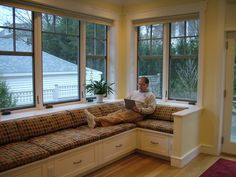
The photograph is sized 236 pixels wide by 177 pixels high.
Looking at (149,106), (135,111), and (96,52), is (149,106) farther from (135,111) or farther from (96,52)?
(96,52)

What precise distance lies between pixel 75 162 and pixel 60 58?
1.78 metres

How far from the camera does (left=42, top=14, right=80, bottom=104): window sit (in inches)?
154

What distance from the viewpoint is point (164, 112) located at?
4250 millimetres

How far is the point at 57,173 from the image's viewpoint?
9.52 ft

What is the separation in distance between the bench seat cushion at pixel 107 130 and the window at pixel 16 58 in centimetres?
91

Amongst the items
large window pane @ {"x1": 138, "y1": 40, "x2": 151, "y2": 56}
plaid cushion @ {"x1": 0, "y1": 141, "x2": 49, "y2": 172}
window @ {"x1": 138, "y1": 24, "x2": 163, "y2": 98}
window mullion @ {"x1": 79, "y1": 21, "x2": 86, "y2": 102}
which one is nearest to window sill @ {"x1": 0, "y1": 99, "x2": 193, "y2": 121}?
window mullion @ {"x1": 79, "y1": 21, "x2": 86, "y2": 102}

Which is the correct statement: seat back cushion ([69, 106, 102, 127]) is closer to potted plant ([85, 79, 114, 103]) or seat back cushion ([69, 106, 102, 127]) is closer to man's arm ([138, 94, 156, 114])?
potted plant ([85, 79, 114, 103])

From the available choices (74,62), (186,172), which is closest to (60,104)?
(74,62)

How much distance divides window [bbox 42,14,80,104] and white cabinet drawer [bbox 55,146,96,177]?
1.16m

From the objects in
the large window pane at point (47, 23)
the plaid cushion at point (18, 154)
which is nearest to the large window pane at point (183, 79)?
the large window pane at point (47, 23)

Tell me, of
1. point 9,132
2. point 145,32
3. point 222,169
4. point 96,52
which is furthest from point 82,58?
point 222,169

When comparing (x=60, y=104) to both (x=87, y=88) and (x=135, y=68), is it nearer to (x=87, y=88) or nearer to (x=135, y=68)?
(x=87, y=88)

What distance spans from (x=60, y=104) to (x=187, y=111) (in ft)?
6.53

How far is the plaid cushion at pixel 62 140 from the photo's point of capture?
9.45 feet
